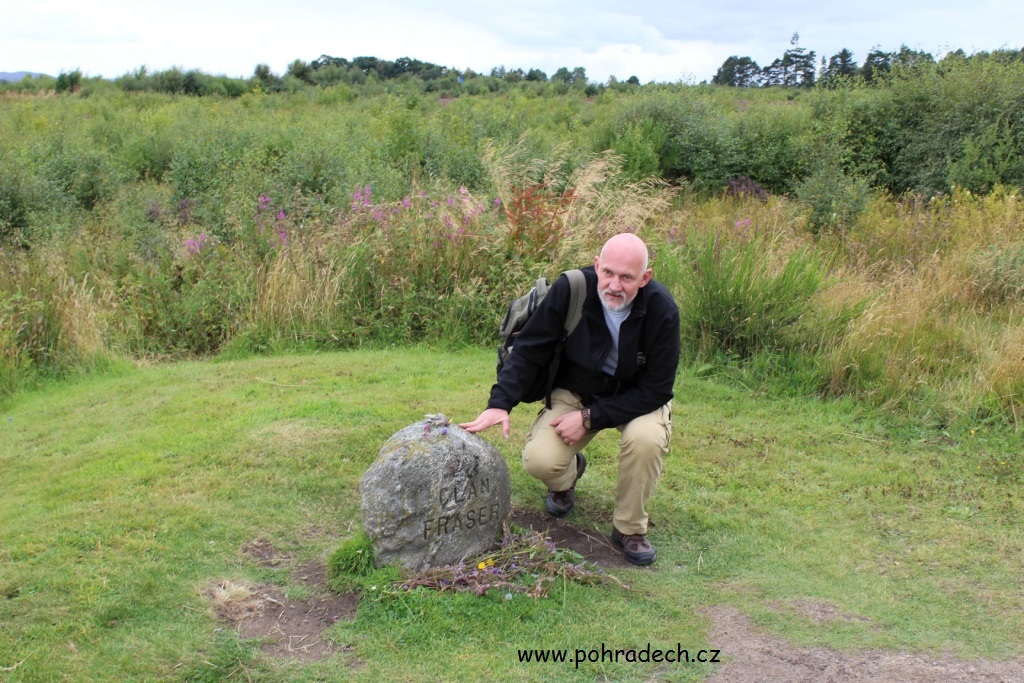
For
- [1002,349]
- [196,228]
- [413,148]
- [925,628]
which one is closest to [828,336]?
[1002,349]

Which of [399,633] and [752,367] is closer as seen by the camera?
[399,633]

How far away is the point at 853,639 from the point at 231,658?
2.80 m

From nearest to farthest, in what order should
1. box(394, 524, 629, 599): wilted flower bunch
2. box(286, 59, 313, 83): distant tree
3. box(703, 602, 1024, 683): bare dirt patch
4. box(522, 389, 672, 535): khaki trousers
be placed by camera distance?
box(703, 602, 1024, 683): bare dirt patch
box(394, 524, 629, 599): wilted flower bunch
box(522, 389, 672, 535): khaki trousers
box(286, 59, 313, 83): distant tree

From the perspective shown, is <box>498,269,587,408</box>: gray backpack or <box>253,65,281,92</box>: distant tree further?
<box>253,65,281,92</box>: distant tree

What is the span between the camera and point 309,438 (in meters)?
6.11

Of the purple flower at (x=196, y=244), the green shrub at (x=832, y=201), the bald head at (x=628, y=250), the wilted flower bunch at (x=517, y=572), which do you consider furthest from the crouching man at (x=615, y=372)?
the green shrub at (x=832, y=201)

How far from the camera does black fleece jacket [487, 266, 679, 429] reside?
447 cm

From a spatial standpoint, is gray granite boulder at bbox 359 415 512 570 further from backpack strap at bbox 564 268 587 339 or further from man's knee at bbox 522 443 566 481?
backpack strap at bbox 564 268 587 339

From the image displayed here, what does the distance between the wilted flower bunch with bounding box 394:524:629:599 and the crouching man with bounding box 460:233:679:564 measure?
395 mm

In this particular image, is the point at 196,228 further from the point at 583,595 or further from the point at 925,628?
the point at 925,628

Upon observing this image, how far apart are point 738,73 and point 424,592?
49254mm

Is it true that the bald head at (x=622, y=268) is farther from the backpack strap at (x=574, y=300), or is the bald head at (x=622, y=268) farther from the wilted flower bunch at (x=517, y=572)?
the wilted flower bunch at (x=517, y=572)

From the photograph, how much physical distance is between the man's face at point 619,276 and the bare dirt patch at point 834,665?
167 cm

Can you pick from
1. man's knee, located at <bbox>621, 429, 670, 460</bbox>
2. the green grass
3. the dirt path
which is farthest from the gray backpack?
the dirt path
